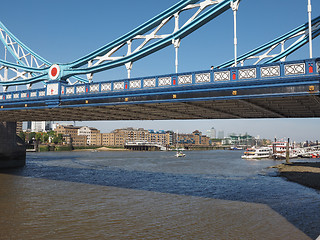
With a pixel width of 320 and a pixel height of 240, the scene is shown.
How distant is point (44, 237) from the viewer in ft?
39.3

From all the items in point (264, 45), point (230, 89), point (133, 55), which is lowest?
point (230, 89)

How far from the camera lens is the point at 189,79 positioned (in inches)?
643

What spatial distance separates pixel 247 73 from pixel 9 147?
35.9m

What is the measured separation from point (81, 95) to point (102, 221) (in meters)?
9.78

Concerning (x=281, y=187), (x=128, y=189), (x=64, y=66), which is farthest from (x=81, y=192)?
(x=281, y=187)

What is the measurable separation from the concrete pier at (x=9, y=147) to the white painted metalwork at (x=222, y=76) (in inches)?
1300

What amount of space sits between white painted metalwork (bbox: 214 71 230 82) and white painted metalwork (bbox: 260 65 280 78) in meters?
1.75

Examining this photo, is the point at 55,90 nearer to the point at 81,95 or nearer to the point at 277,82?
the point at 81,95

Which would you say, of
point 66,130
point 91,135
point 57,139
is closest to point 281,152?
point 57,139

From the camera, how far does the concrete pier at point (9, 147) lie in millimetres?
38153

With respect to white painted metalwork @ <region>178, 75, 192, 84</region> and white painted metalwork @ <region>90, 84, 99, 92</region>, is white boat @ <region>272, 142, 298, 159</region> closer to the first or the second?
white painted metalwork @ <region>90, 84, 99, 92</region>

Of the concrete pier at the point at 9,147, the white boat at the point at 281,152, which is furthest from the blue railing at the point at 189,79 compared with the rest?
the white boat at the point at 281,152

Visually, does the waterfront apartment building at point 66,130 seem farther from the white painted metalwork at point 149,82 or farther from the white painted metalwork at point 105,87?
the white painted metalwork at point 149,82

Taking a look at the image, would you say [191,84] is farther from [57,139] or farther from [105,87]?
[57,139]
